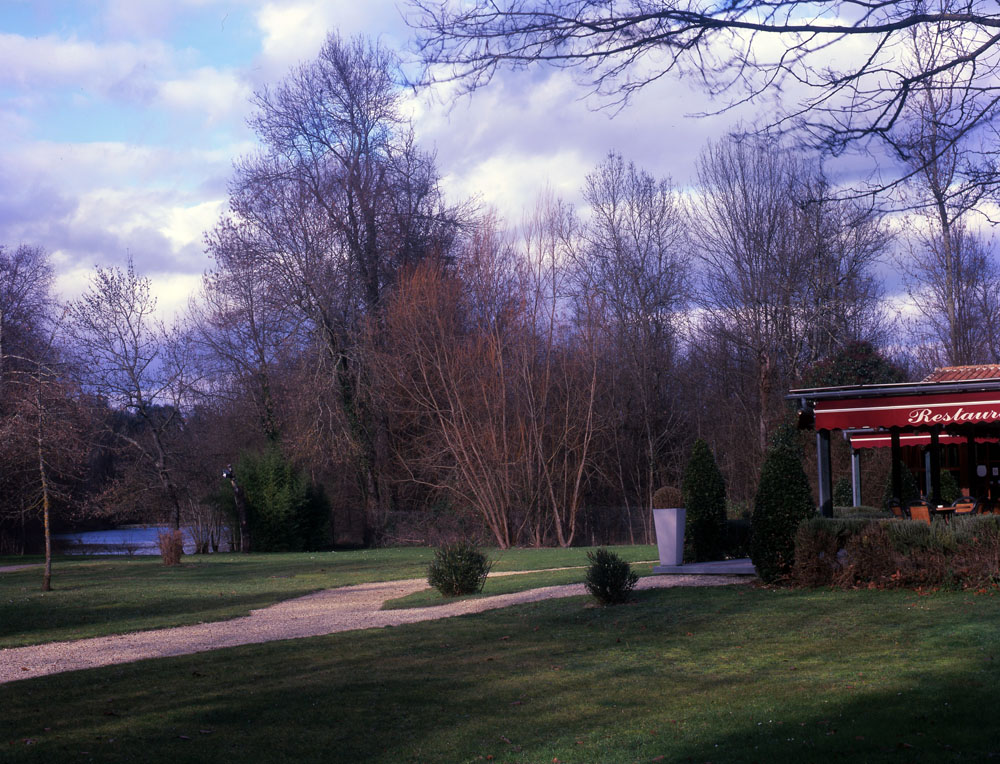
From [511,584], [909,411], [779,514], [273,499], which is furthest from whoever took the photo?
[273,499]

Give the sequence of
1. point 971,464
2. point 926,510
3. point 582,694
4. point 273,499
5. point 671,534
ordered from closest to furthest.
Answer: point 582,694, point 926,510, point 671,534, point 971,464, point 273,499

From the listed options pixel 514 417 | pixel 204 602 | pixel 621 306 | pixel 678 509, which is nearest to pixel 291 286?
pixel 514 417

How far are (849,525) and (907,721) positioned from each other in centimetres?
621

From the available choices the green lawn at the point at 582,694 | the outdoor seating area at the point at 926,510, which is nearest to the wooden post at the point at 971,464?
the outdoor seating area at the point at 926,510

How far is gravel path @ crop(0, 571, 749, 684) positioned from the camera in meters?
10.5

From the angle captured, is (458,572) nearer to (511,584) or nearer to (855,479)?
(511,584)

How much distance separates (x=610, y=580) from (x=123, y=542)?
35.1 metres

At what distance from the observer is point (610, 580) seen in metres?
12.0

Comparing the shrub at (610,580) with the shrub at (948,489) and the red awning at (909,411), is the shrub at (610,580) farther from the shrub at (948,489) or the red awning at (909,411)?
the shrub at (948,489)

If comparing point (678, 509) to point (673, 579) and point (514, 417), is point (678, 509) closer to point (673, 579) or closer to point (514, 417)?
A: point (673, 579)

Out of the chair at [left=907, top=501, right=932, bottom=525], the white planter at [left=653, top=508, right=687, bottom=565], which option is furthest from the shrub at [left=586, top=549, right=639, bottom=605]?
the chair at [left=907, top=501, right=932, bottom=525]

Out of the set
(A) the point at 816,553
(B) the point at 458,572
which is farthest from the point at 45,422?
(A) the point at 816,553

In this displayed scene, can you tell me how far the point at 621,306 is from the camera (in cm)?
3825

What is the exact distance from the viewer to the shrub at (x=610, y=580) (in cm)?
1205
